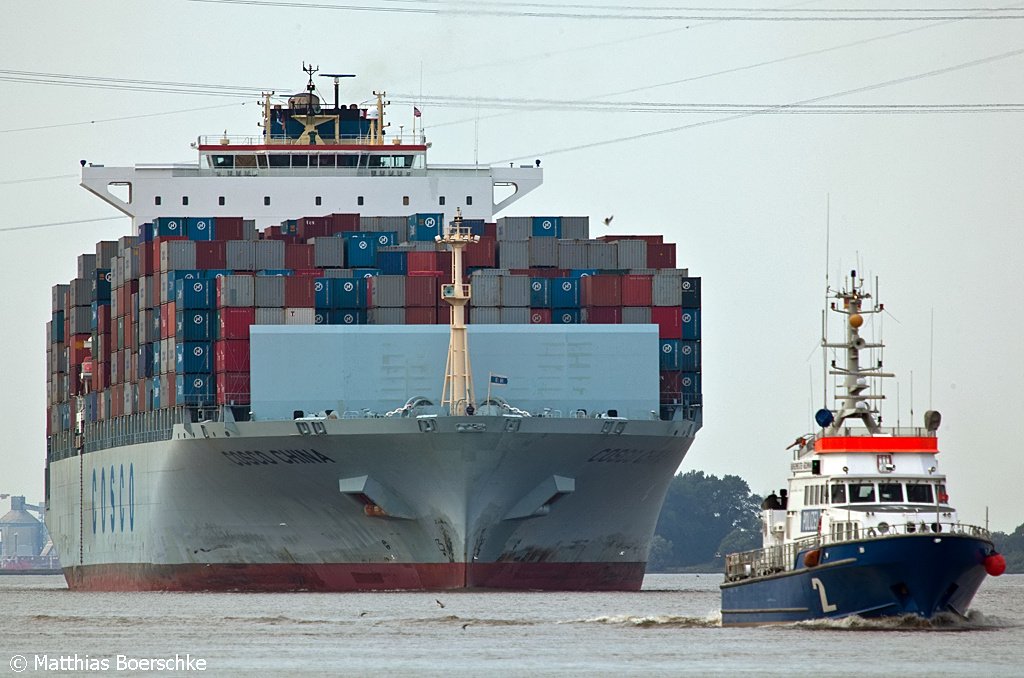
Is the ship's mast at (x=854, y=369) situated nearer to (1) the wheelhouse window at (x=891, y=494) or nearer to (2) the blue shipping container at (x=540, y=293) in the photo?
(1) the wheelhouse window at (x=891, y=494)

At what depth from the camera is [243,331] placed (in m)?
67.3

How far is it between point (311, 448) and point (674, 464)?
12.9 meters

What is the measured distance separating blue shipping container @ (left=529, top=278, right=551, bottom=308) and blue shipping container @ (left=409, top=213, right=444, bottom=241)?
571cm

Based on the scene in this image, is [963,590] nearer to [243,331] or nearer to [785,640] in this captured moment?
[785,640]

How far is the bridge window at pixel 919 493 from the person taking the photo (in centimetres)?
4150

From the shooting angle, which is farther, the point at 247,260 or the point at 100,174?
the point at 100,174

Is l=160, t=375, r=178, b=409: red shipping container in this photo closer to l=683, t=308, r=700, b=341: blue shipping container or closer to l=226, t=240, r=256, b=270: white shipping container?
l=226, t=240, r=256, b=270: white shipping container

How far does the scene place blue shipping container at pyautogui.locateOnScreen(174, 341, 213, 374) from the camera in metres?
68.4

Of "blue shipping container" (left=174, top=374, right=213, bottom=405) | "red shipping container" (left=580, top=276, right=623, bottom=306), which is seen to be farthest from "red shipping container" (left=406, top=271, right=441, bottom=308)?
"blue shipping container" (left=174, top=374, right=213, bottom=405)

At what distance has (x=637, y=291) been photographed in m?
68.6

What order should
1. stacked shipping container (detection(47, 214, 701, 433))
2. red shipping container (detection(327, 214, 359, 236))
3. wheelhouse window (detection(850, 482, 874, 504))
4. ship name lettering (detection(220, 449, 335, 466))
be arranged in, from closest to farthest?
wheelhouse window (detection(850, 482, 874, 504)) < ship name lettering (detection(220, 449, 335, 466)) < stacked shipping container (detection(47, 214, 701, 433)) < red shipping container (detection(327, 214, 359, 236))

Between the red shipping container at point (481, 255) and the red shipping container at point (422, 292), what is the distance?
228 cm

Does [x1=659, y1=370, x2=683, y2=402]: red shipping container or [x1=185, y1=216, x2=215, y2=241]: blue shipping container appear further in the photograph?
[x1=185, y1=216, x2=215, y2=241]: blue shipping container

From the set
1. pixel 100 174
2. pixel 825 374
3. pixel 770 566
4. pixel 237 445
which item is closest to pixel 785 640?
pixel 770 566
